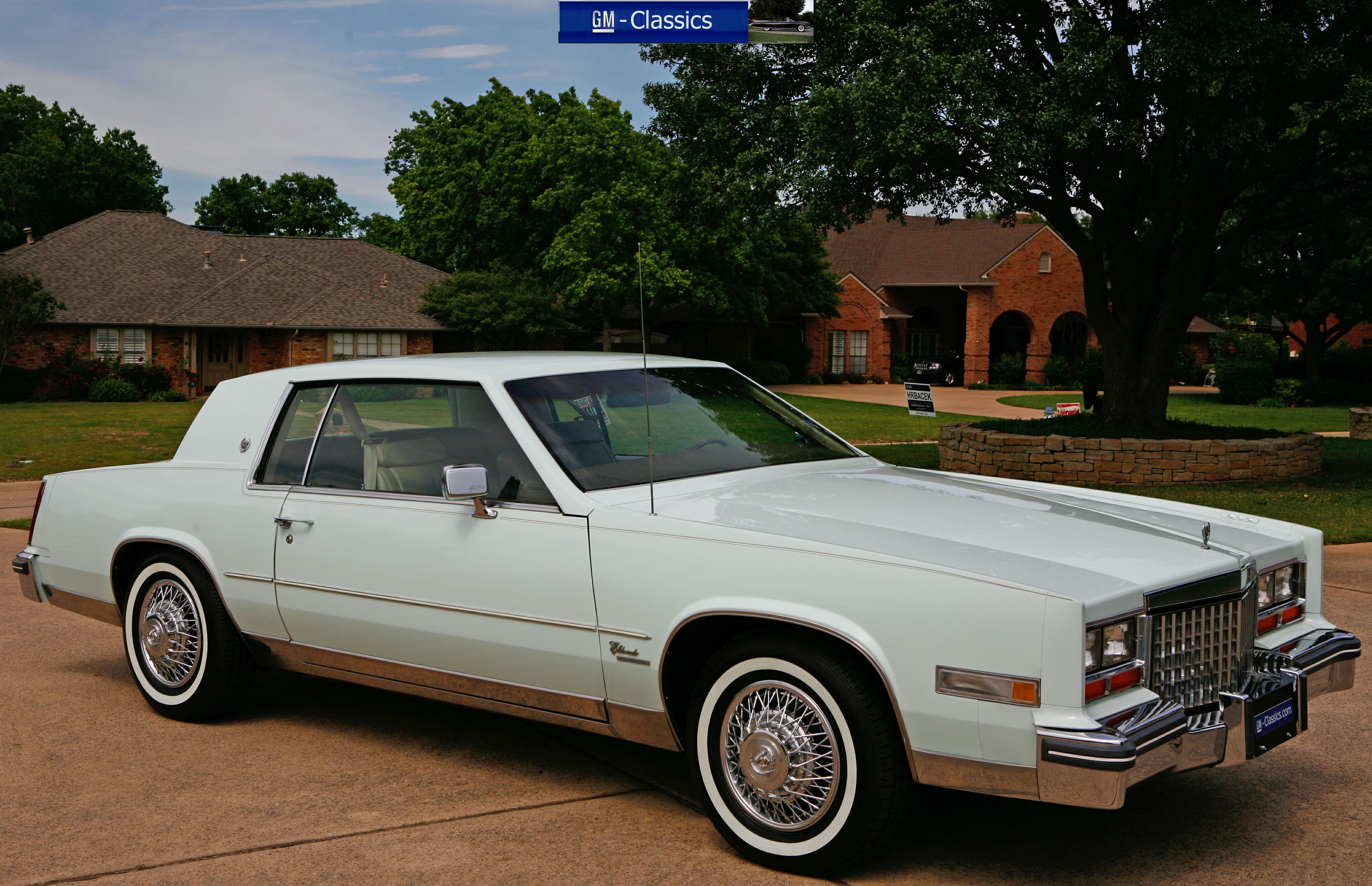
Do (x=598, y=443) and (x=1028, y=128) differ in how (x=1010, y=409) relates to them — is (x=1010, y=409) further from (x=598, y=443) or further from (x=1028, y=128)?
(x=598, y=443)

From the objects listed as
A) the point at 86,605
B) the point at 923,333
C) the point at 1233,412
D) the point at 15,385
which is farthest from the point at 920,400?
the point at 923,333

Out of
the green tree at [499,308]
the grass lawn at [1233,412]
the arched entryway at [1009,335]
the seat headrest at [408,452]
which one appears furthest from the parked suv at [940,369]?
the seat headrest at [408,452]

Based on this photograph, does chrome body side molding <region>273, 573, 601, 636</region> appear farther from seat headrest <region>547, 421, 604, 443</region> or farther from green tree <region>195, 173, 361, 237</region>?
green tree <region>195, 173, 361, 237</region>

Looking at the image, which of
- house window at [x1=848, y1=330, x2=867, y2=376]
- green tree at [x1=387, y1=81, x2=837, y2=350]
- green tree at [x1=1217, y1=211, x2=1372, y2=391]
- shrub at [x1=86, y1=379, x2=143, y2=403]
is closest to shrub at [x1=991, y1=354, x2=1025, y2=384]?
house window at [x1=848, y1=330, x2=867, y2=376]

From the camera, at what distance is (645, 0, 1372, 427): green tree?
1324 cm

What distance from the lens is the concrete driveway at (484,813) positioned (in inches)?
150

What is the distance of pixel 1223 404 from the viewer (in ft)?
125

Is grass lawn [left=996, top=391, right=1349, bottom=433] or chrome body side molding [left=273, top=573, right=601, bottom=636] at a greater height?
chrome body side molding [left=273, top=573, right=601, bottom=636]

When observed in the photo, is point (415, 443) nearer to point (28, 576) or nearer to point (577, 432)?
point (577, 432)

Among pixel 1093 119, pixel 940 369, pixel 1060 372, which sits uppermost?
pixel 1093 119

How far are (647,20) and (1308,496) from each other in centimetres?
899

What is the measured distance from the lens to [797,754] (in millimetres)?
3699

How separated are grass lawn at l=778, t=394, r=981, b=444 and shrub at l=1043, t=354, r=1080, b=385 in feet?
47.7

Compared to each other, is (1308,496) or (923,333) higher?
(923,333)
